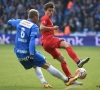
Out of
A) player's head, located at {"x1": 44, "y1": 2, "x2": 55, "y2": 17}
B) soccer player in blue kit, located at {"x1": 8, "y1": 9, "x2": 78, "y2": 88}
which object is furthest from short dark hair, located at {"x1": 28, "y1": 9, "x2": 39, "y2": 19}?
player's head, located at {"x1": 44, "y1": 2, "x2": 55, "y2": 17}

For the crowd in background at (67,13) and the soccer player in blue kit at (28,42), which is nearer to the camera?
the soccer player in blue kit at (28,42)

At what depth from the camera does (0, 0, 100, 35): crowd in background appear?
28391 mm

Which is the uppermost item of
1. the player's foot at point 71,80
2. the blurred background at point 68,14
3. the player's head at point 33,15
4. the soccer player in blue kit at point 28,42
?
the player's head at point 33,15

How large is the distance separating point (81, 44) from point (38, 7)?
222 inches

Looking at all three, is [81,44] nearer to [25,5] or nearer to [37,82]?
[25,5]

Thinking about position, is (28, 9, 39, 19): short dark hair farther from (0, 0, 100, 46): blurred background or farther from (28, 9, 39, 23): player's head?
(0, 0, 100, 46): blurred background

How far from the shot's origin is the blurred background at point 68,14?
28312mm

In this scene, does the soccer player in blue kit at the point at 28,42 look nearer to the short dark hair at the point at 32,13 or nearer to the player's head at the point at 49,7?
the short dark hair at the point at 32,13

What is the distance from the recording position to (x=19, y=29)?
9586 mm

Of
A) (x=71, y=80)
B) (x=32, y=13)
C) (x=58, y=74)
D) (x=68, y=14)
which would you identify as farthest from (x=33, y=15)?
(x=68, y=14)


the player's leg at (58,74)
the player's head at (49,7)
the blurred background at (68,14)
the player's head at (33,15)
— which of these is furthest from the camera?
the blurred background at (68,14)

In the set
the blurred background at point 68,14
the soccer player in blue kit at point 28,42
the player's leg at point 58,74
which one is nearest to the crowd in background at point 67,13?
the blurred background at point 68,14

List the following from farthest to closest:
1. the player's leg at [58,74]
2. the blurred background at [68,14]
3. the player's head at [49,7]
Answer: the blurred background at [68,14] < the player's head at [49,7] < the player's leg at [58,74]

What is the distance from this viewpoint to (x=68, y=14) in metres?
29.0
